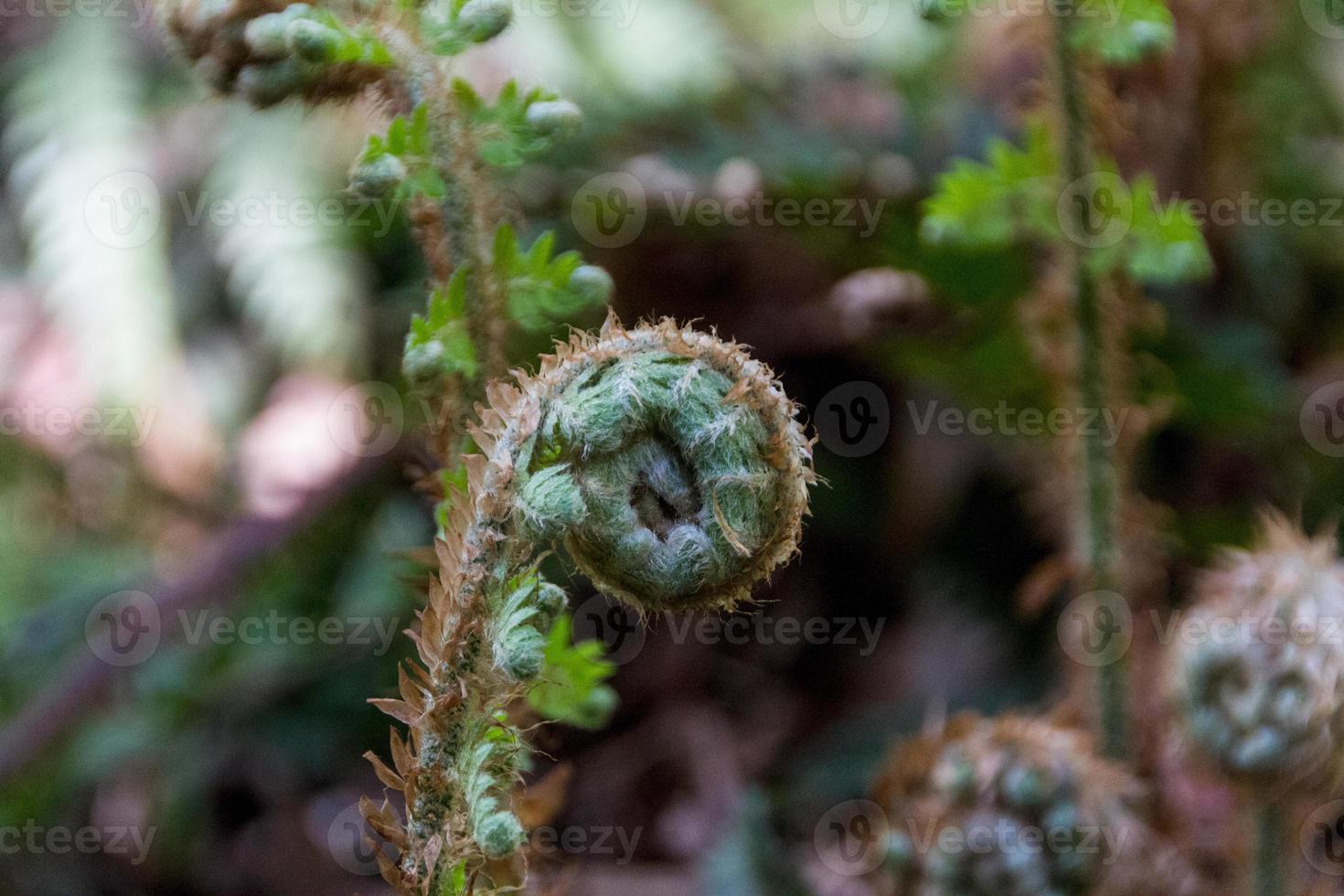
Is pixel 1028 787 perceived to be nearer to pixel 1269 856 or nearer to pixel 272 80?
pixel 1269 856

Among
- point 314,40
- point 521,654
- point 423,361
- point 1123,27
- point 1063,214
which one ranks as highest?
point 1123,27

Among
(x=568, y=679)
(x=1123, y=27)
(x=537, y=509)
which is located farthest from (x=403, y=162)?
(x=1123, y=27)

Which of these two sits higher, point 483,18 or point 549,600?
point 483,18

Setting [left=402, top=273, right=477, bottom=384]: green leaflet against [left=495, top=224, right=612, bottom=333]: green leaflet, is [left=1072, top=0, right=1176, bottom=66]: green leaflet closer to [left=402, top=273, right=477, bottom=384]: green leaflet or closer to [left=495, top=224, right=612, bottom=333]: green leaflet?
[left=495, top=224, right=612, bottom=333]: green leaflet

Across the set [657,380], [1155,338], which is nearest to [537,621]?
[657,380]

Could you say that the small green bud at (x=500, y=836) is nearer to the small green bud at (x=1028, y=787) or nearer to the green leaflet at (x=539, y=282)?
the green leaflet at (x=539, y=282)

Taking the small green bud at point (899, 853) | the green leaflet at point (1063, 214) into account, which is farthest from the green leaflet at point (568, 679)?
the green leaflet at point (1063, 214)

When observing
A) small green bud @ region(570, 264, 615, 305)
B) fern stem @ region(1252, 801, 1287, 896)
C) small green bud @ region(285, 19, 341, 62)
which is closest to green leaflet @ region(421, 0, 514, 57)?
small green bud @ region(285, 19, 341, 62)

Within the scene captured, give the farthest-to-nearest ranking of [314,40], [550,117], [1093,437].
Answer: [1093,437] < [550,117] < [314,40]

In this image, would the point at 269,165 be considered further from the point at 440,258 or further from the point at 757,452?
the point at 757,452
